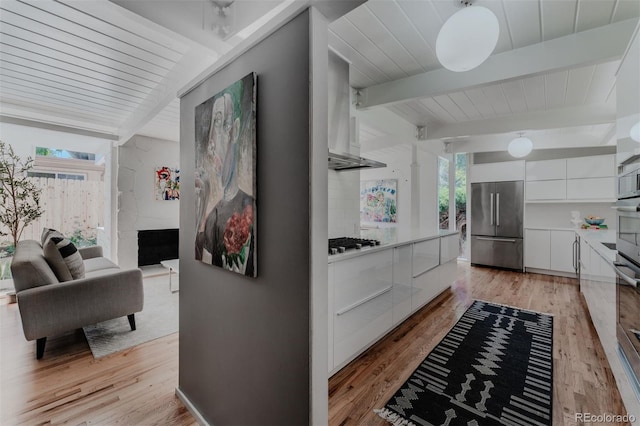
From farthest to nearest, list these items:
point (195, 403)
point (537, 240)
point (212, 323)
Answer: point (537, 240) → point (195, 403) → point (212, 323)

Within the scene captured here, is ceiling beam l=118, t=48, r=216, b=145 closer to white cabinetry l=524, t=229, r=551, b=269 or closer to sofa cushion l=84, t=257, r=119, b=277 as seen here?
sofa cushion l=84, t=257, r=119, b=277

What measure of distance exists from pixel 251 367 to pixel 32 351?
2.48 m

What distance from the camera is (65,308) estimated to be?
2.35 m

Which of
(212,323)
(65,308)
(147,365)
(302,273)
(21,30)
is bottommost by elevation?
(147,365)

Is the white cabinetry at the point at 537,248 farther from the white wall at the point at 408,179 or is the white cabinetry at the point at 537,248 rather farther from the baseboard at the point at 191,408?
the baseboard at the point at 191,408

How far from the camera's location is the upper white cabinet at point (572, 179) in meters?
4.84

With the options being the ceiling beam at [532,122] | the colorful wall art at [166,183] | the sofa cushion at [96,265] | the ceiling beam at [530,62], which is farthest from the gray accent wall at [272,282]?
the colorful wall art at [166,183]

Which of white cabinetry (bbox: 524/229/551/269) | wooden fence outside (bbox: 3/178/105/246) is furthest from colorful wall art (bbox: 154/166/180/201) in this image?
white cabinetry (bbox: 524/229/551/269)

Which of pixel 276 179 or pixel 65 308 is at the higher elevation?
pixel 276 179

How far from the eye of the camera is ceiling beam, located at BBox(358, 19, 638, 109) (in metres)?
1.98

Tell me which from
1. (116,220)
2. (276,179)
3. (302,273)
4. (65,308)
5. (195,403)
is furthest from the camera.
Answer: (116,220)

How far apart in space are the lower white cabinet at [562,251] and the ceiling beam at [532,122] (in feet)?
7.82

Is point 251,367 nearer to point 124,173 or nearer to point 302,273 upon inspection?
point 302,273

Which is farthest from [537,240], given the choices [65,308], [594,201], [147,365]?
[65,308]
